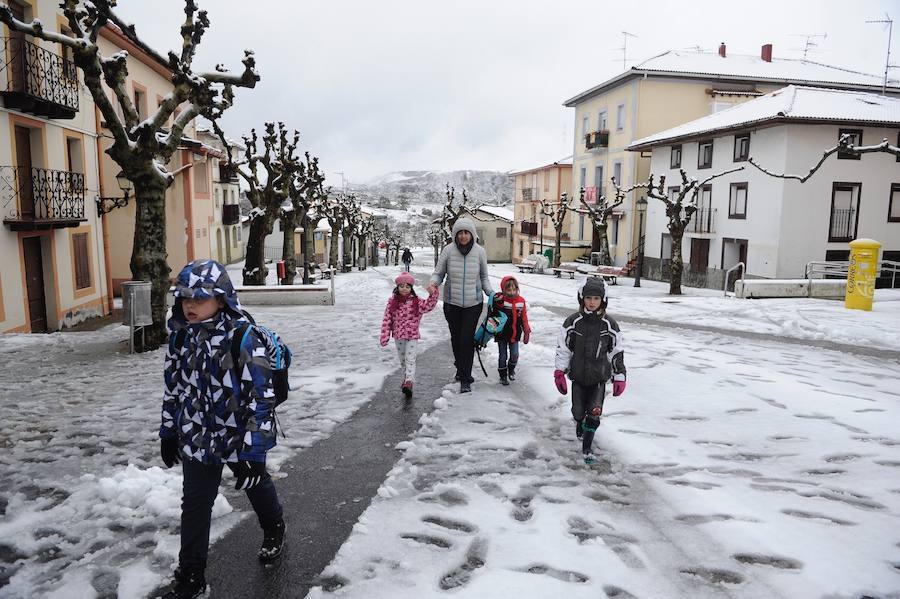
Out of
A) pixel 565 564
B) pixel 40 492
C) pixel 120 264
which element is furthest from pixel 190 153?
pixel 565 564

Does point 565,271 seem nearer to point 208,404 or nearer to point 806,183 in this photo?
point 806,183

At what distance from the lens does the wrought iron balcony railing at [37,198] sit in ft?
43.7

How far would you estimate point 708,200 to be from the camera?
29.8 metres

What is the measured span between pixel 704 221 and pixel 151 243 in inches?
1046

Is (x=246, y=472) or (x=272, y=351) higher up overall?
A: (x=272, y=351)

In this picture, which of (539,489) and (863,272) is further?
(863,272)

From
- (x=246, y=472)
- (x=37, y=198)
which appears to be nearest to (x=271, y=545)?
(x=246, y=472)

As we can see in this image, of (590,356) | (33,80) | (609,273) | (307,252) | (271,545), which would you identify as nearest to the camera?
(271,545)

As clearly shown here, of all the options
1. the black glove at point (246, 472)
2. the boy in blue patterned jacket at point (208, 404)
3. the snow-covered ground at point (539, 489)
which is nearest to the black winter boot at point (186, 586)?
the boy in blue patterned jacket at point (208, 404)

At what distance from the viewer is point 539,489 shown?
179 inches

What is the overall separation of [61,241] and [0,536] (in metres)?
14.3

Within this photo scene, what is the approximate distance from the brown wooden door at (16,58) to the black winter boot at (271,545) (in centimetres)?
1403

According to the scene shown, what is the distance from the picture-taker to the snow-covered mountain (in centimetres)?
15862

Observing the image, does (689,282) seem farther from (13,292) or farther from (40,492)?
(40,492)
